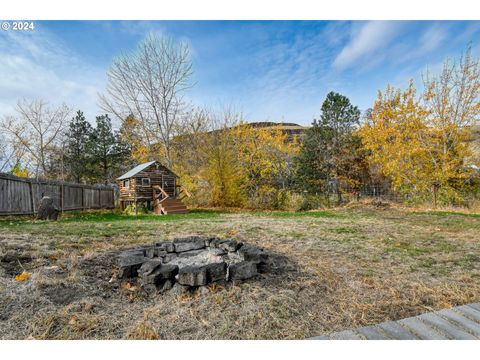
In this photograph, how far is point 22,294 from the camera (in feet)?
5.81

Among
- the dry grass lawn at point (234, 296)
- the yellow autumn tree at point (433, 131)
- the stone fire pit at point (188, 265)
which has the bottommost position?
the dry grass lawn at point (234, 296)

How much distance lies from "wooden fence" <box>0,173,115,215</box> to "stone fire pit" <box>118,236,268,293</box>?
6.77m

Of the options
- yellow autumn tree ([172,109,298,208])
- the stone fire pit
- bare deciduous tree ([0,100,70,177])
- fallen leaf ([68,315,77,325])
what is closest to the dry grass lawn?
fallen leaf ([68,315,77,325])

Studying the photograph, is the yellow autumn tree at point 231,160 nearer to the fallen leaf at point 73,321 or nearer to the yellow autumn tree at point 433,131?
the yellow autumn tree at point 433,131

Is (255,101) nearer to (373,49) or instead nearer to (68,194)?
(373,49)

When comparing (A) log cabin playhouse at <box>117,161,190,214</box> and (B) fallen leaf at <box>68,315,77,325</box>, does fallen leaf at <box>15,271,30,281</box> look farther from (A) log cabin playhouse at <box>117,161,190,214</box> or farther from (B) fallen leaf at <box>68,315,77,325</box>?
(A) log cabin playhouse at <box>117,161,190,214</box>

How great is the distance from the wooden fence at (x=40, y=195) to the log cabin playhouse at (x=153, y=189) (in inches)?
49.0

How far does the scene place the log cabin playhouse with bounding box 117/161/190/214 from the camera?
10.2 meters

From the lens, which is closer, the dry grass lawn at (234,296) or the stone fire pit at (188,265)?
the dry grass lawn at (234,296)

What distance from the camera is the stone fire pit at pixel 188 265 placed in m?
2.00

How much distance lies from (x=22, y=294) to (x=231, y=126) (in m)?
12.1

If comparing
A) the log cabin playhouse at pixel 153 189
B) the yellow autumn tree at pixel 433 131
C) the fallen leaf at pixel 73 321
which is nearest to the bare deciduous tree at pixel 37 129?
the log cabin playhouse at pixel 153 189
